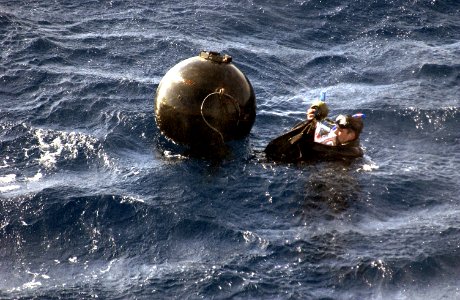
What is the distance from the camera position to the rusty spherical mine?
13.6m

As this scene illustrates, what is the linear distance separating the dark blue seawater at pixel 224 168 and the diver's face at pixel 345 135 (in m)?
0.38

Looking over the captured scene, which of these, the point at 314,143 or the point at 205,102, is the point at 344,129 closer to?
the point at 314,143

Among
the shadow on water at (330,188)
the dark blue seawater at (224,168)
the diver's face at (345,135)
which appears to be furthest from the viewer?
the diver's face at (345,135)

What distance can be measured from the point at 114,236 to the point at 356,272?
10.5ft

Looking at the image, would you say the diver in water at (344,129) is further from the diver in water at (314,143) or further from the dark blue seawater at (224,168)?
the dark blue seawater at (224,168)

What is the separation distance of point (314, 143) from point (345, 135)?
0.50m

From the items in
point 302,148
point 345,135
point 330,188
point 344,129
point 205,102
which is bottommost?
point 330,188

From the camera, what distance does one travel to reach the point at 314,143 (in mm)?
13984

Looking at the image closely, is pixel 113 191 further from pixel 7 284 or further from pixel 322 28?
pixel 322 28

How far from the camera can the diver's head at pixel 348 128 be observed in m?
13.7

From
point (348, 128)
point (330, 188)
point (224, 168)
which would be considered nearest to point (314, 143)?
point (348, 128)

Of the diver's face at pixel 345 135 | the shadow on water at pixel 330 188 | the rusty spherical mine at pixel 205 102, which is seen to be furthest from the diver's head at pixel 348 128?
the rusty spherical mine at pixel 205 102

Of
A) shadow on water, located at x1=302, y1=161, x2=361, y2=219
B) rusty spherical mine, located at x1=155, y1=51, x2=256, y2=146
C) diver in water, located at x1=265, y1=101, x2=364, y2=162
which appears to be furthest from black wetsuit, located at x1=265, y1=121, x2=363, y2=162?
rusty spherical mine, located at x1=155, y1=51, x2=256, y2=146

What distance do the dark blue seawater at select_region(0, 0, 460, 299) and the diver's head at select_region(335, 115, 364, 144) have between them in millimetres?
404
